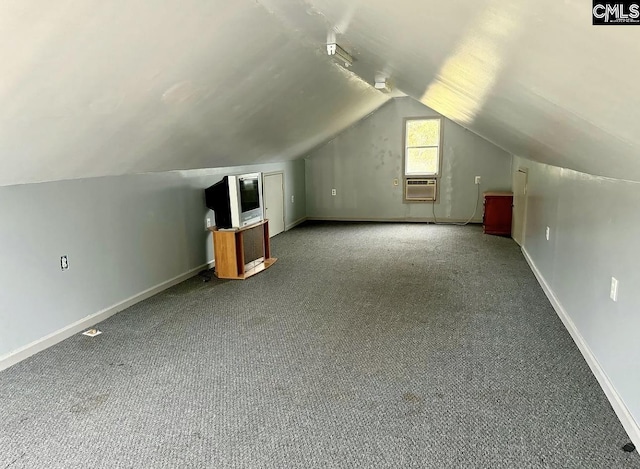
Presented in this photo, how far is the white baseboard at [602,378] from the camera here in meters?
2.00

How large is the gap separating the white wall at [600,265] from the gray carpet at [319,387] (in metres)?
0.19

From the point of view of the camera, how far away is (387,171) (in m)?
8.04

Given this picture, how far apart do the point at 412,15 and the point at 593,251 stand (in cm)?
198

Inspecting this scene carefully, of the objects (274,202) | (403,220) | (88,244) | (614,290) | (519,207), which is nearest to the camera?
(614,290)

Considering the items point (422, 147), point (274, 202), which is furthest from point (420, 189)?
point (274, 202)

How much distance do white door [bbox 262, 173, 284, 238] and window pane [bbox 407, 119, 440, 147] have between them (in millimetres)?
2519

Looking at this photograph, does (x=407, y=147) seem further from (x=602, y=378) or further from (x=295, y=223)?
(x=602, y=378)

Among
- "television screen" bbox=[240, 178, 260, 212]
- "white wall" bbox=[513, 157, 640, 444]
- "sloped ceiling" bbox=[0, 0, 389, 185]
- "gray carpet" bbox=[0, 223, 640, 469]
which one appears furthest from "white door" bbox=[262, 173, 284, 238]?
"white wall" bbox=[513, 157, 640, 444]

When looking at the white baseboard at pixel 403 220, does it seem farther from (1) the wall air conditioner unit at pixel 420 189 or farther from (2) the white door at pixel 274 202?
(2) the white door at pixel 274 202

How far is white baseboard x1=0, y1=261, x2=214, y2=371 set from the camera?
2.85 meters

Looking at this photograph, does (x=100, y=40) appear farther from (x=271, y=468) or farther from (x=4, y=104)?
(x=271, y=468)

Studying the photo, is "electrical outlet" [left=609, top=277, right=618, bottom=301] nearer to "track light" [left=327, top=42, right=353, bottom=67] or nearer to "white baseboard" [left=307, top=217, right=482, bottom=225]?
"track light" [left=327, top=42, right=353, bottom=67]

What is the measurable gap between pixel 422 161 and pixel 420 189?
51 cm

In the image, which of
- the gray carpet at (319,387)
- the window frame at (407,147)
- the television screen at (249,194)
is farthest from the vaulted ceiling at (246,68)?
the window frame at (407,147)
